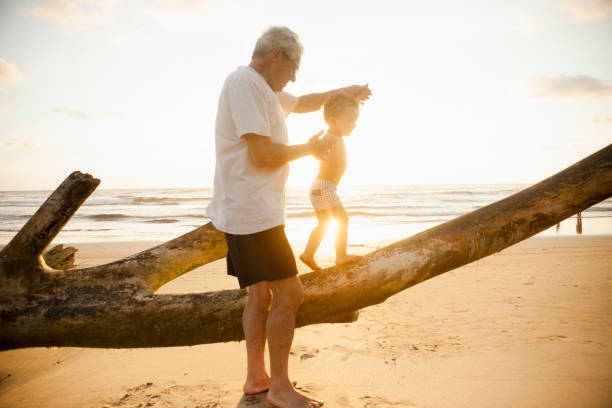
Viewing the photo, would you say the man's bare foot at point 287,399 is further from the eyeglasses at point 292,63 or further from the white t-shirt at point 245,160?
the eyeglasses at point 292,63

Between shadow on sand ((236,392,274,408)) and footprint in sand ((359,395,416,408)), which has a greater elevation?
shadow on sand ((236,392,274,408))

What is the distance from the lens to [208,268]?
8227mm

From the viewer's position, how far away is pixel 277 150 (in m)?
2.05

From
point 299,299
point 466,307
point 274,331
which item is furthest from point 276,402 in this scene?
point 466,307

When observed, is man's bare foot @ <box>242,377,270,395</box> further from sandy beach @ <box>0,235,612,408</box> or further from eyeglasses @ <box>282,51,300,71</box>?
eyeglasses @ <box>282,51,300,71</box>

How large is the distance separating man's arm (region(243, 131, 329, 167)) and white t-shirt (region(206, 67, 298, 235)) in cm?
5

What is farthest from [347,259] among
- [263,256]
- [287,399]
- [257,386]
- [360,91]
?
[360,91]

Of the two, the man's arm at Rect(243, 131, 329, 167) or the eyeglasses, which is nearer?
the man's arm at Rect(243, 131, 329, 167)

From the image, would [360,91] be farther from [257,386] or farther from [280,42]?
[257,386]

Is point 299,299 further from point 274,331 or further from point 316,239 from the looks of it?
point 316,239

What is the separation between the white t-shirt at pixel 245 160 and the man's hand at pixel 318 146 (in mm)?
209

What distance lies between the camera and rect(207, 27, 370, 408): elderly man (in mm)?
2035

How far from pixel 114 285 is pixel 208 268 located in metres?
5.89

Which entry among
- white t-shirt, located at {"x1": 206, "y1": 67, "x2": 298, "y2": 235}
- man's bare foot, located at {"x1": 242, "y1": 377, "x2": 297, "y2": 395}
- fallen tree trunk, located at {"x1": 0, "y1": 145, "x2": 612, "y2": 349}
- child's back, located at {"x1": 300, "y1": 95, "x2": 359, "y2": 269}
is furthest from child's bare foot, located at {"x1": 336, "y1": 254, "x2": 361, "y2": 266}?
man's bare foot, located at {"x1": 242, "y1": 377, "x2": 297, "y2": 395}
